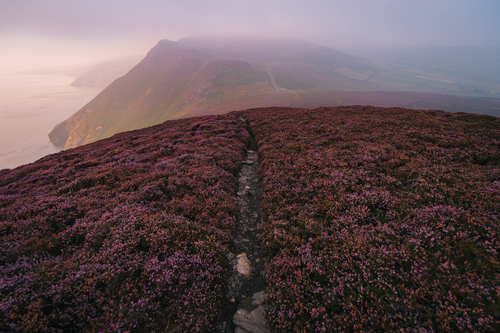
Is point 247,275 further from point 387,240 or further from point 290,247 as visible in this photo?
point 387,240

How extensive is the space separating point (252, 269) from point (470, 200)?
27.9 ft

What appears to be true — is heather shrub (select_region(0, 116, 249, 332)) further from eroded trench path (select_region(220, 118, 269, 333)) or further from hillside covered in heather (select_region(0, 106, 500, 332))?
eroded trench path (select_region(220, 118, 269, 333))

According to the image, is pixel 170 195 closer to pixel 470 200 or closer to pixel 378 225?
pixel 378 225

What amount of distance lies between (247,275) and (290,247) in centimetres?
205

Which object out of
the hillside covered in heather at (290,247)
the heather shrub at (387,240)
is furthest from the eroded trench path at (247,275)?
the heather shrub at (387,240)

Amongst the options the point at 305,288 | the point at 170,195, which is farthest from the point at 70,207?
the point at 305,288

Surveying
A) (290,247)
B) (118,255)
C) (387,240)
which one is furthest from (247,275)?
(387,240)

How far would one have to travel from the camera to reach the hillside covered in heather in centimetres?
446

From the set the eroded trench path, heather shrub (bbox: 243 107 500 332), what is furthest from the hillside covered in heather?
the eroded trench path

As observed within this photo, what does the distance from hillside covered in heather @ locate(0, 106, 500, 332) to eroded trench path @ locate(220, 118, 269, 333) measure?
0.43 metres

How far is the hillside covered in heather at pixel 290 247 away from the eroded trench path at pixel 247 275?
0.43 meters

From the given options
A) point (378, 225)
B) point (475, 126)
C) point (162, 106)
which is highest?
point (475, 126)

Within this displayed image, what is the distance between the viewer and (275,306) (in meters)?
5.48

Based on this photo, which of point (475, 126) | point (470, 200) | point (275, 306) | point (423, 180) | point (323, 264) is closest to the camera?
point (275, 306)
